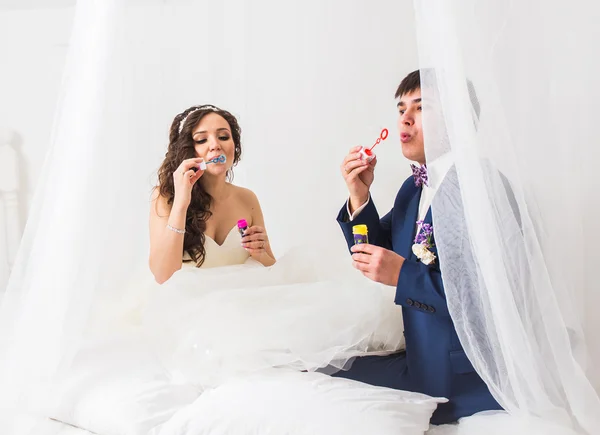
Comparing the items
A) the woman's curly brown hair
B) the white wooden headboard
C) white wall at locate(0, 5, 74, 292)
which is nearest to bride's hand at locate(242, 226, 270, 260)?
the woman's curly brown hair

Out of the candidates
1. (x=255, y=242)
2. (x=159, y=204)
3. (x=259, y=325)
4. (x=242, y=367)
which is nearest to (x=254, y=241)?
(x=255, y=242)

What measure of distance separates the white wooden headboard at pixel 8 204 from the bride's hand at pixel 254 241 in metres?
1.33

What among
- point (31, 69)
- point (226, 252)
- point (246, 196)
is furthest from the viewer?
point (31, 69)

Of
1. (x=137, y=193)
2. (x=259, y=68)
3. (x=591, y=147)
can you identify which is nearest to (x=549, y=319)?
(x=591, y=147)

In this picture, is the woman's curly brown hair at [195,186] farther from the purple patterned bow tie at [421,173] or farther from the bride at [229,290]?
the purple patterned bow tie at [421,173]

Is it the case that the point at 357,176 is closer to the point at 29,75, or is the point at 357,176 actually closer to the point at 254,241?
the point at 254,241

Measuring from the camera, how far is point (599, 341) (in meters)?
1.53

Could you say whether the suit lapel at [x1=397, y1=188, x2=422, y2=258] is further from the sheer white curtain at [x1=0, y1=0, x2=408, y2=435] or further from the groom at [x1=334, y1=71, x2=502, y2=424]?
the sheer white curtain at [x1=0, y1=0, x2=408, y2=435]

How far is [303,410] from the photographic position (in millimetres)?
1327

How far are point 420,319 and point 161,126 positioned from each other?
1.11 meters

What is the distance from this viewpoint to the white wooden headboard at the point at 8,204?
114 inches

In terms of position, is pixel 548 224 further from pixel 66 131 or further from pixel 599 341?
pixel 66 131

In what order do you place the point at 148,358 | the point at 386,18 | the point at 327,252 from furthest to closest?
the point at 327,252, the point at 386,18, the point at 148,358

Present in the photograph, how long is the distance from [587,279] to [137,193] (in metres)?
1.19
